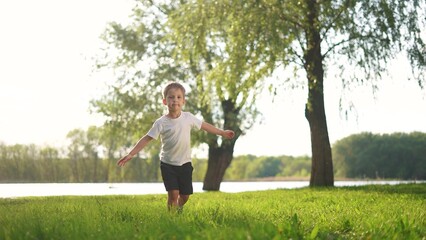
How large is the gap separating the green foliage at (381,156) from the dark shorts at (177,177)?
77856 mm

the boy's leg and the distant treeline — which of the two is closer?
the boy's leg

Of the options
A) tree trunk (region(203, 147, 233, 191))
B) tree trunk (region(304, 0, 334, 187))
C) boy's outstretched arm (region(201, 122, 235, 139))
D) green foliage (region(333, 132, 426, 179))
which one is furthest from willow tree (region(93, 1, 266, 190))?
green foliage (region(333, 132, 426, 179))

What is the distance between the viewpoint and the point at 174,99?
696 centimetres

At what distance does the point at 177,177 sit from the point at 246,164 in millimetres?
92531

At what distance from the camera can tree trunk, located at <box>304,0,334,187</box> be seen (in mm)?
17516

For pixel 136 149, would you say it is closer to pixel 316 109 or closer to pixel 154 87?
pixel 316 109

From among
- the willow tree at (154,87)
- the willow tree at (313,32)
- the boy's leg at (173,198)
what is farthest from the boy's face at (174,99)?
the willow tree at (154,87)

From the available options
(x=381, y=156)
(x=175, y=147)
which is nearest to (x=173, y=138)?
(x=175, y=147)

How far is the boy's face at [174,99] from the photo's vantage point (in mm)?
6906

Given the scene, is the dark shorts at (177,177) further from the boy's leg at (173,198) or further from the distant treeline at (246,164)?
the distant treeline at (246,164)

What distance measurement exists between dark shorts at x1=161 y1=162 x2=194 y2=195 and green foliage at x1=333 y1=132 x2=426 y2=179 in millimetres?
77856

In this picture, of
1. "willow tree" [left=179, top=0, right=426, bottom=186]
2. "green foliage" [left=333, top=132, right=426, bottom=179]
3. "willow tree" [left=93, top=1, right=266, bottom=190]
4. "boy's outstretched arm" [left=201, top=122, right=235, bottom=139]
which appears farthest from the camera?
"green foliage" [left=333, top=132, right=426, bottom=179]

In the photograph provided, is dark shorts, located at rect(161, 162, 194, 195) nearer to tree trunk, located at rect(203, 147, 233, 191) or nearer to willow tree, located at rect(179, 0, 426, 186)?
willow tree, located at rect(179, 0, 426, 186)

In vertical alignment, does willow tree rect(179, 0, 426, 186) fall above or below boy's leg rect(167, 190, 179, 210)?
above
